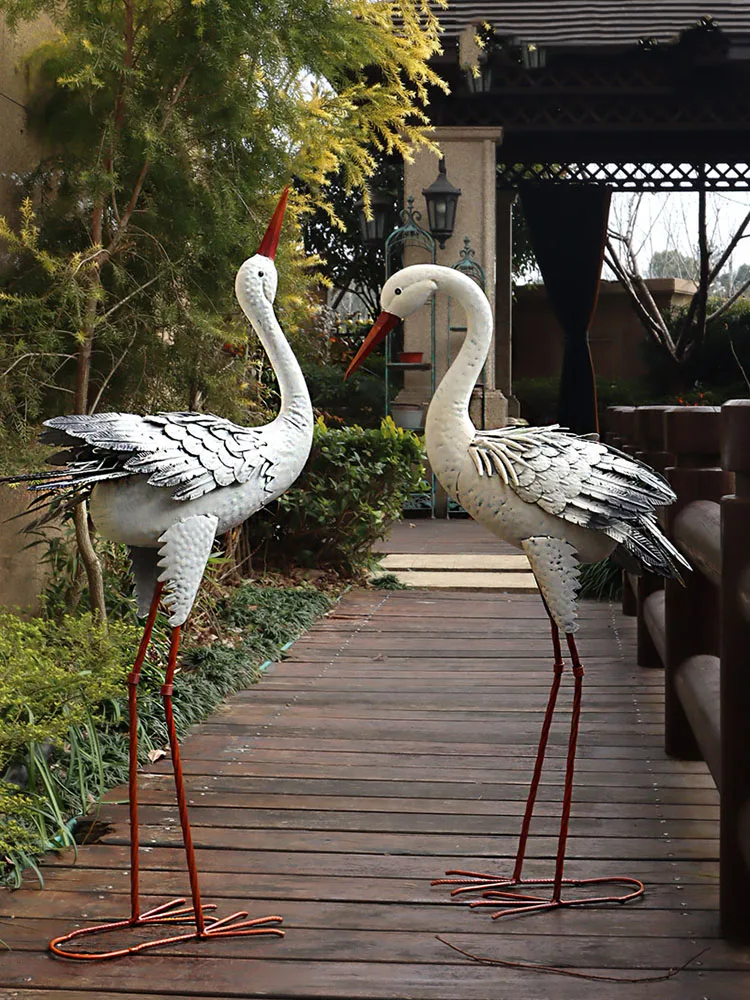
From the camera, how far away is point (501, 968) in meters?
2.38

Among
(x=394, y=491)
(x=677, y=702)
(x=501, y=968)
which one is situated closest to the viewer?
(x=501, y=968)

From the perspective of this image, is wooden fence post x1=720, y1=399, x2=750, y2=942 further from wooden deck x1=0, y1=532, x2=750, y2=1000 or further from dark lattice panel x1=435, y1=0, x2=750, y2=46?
dark lattice panel x1=435, y1=0, x2=750, y2=46

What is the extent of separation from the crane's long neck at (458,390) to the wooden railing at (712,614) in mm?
547

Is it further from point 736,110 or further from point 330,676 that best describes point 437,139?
point 330,676

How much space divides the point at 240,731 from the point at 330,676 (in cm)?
90

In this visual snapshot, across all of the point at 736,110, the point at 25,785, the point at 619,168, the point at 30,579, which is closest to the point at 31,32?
the point at 30,579

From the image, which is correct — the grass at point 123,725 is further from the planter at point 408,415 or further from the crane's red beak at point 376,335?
the planter at point 408,415

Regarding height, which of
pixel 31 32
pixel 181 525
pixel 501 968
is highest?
pixel 31 32

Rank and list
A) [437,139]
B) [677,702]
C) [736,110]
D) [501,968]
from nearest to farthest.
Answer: [501,968] → [677,702] → [437,139] → [736,110]

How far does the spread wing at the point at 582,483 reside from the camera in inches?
99.1

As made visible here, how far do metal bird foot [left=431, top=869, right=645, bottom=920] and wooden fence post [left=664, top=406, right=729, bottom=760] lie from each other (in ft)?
3.38

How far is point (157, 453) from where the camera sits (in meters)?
2.42

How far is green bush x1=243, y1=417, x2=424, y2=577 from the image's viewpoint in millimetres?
7008

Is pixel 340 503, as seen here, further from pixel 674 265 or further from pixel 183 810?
pixel 674 265
